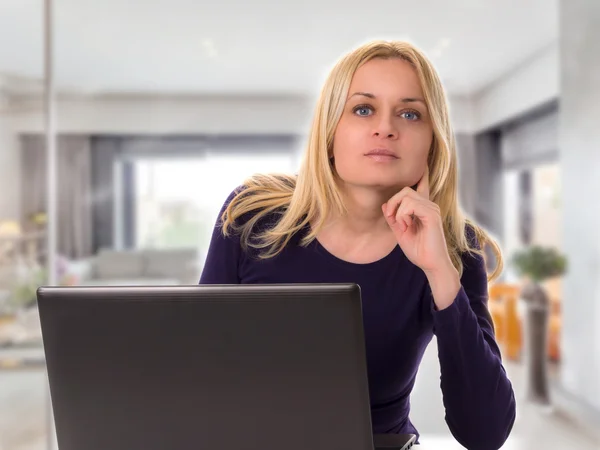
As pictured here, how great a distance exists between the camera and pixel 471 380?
98cm

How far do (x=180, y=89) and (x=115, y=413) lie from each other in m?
2.86

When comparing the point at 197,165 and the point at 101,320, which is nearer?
the point at 101,320

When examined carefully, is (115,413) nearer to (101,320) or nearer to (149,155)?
(101,320)

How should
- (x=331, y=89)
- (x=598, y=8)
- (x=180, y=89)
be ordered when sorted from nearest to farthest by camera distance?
1. (x=331, y=89)
2. (x=598, y=8)
3. (x=180, y=89)

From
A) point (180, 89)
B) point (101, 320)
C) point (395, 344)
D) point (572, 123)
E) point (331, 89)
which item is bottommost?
point (395, 344)

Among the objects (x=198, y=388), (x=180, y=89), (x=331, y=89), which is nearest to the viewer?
(x=198, y=388)

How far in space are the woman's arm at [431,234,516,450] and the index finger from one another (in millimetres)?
193

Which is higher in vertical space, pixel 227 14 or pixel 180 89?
pixel 227 14

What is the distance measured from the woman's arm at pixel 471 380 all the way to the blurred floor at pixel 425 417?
7.28 ft

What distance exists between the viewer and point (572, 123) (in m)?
3.26

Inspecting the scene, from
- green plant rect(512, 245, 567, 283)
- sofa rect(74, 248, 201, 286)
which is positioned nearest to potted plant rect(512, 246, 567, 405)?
green plant rect(512, 245, 567, 283)

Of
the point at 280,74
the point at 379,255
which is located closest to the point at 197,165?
the point at 280,74

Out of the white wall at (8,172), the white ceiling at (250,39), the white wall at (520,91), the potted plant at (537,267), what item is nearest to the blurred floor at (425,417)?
the potted plant at (537,267)

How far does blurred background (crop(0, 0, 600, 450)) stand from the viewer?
10.7ft
